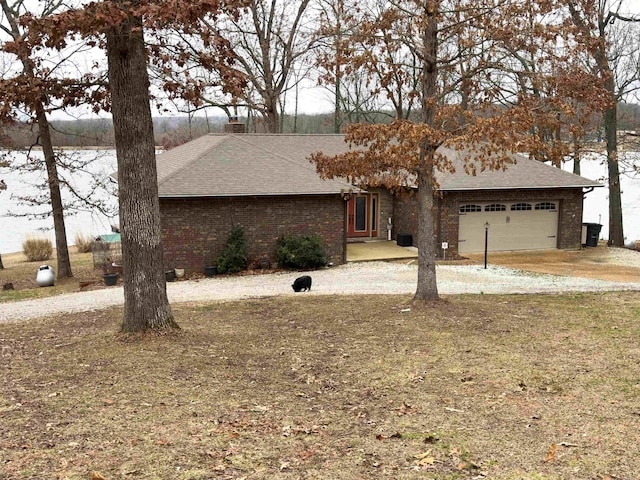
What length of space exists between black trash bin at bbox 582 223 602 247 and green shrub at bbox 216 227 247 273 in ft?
45.1

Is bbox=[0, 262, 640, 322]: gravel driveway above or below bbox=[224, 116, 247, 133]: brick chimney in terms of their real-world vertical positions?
below

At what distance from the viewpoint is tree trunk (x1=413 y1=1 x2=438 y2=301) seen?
11.8m

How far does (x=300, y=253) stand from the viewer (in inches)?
788

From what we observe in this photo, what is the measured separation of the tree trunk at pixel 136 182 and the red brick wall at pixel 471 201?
13990mm

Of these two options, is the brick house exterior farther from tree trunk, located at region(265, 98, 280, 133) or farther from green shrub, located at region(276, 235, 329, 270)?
tree trunk, located at region(265, 98, 280, 133)

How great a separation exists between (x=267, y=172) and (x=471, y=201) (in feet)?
23.5

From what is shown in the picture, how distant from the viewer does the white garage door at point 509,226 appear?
2275cm

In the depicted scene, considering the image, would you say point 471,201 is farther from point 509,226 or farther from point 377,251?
point 377,251

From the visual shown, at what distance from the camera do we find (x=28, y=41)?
8.84 meters

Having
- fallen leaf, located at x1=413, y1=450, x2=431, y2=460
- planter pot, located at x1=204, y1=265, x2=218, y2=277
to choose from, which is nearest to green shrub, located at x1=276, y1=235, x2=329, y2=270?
planter pot, located at x1=204, y1=265, x2=218, y2=277

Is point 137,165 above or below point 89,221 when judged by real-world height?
above

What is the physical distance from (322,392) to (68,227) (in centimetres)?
3876

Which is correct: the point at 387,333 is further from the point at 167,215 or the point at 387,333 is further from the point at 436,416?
the point at 167,215

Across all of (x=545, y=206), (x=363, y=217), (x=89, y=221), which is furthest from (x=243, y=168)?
(x=89, y=221)
